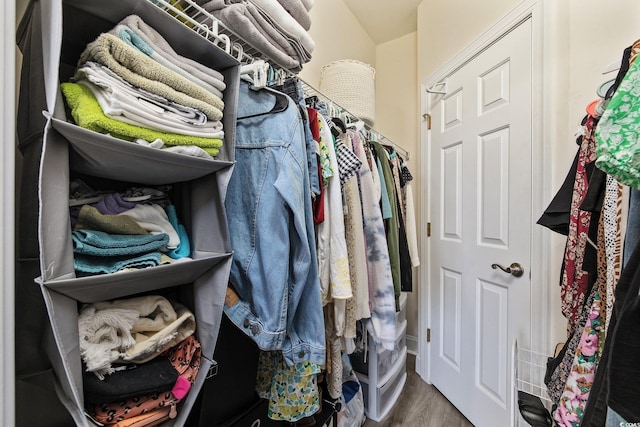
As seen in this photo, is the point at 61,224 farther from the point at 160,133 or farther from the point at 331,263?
the point at 331,263

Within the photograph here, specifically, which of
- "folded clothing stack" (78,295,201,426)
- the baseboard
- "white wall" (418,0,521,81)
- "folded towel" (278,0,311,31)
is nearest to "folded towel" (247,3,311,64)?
"folded towel" (278,0,311,31)

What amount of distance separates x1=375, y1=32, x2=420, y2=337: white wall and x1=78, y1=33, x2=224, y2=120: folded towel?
6.73ft

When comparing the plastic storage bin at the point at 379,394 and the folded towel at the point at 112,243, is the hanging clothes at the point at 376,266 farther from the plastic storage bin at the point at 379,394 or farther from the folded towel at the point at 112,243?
the folded towel at the point at 112,243

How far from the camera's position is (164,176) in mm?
636

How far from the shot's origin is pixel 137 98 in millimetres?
508

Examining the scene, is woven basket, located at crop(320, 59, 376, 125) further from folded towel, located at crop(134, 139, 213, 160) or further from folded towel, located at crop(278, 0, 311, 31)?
folded towel, located at crop(134, 139, 213, 160)

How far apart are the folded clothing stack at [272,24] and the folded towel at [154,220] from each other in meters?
0.61

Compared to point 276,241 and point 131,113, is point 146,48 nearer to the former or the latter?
point 131,113

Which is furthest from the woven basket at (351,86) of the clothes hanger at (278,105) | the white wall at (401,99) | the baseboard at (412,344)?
the baseboard at (412,344)

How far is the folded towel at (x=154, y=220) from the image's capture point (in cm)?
62

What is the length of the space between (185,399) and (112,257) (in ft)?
1.14

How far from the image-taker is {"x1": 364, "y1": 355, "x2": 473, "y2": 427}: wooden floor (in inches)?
60.8

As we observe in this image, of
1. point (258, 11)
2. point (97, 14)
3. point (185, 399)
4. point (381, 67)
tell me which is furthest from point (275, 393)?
point (381, 67)

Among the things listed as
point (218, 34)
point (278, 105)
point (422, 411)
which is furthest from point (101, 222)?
point (422, 411)
